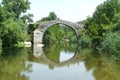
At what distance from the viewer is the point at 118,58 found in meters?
24.5

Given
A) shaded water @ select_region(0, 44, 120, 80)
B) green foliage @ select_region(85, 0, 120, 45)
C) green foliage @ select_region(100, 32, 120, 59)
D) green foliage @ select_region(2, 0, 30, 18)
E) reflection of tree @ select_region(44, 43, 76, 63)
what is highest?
green foliage @ select_region(2, 0, 30, 18)

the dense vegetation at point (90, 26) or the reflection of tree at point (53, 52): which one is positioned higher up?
the dense vegetation at point (90, 26)

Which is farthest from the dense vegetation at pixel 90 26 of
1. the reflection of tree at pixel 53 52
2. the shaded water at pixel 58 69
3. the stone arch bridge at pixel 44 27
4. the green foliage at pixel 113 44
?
the shaded water at pixel 58 69

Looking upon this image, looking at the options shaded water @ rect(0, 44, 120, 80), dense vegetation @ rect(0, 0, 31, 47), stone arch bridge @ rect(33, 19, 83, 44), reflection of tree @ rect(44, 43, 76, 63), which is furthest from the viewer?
stone arch bridge @ rect(33, 19, 83, 44)

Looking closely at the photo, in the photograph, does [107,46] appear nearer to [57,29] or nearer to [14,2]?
[14,2]

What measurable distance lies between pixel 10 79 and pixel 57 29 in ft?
212

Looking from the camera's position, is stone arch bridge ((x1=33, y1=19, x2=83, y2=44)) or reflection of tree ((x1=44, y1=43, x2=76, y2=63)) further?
stone arch bridge ((x1=33, y1=19, x2=83, y2=44))

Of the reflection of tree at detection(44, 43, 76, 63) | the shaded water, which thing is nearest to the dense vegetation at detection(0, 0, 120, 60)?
the reflection of tree at detection(44, 43, 76, 63)

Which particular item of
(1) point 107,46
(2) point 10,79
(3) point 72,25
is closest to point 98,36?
(1) point 107,46

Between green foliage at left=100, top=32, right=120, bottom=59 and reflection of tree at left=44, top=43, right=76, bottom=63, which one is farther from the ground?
green foliage at left=100, top=32, right=120, bottom=59

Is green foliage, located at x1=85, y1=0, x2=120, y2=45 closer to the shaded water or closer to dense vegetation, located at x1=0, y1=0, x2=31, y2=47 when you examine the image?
dense vegetation, located at x1=0, y1=0, x2=31, y2=47

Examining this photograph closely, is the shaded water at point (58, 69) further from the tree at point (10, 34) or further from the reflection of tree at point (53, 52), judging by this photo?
the tree at point (10, 34)

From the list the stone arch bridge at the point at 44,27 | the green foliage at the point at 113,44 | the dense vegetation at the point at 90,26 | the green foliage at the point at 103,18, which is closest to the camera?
the green foliage at the point at 113,44

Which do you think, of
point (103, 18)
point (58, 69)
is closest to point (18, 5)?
point (103, 18)
